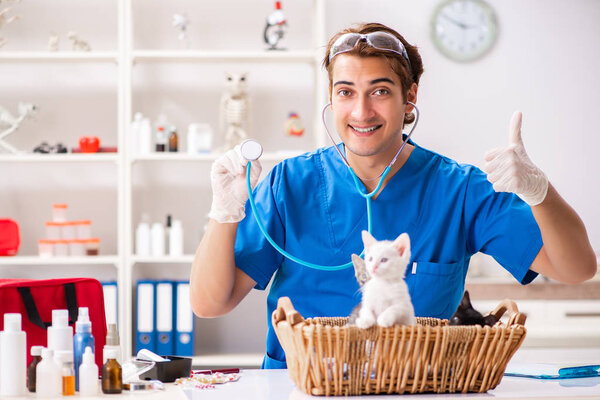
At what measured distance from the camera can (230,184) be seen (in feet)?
4.55

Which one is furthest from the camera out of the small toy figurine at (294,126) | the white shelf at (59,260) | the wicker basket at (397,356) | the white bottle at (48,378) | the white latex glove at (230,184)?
the small toy figurine at (294,126)

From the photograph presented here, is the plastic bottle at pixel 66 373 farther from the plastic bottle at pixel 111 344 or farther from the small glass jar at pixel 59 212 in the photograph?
the small glass jar at pixel 59 212

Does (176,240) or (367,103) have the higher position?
(367,103)

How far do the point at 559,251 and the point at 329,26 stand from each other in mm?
2136

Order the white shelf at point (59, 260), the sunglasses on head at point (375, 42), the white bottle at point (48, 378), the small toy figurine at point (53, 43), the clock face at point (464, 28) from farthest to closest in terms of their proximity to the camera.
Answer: the clock face at point (464, 28), the small toy figurine at point (53, 43), the white shelf at point (59, 260), the sunglasses on head at point (375, 42), the white bottle at point (48, 378)

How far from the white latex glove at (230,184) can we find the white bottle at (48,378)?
409 millimetres

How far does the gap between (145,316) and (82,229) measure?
483 millimetres

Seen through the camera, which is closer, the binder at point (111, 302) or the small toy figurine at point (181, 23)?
the binder at point (111, 302)

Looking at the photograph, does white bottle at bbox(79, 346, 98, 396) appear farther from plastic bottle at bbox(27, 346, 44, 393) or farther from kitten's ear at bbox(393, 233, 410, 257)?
kitten's ear at bbox(393, 233, 410, 257)

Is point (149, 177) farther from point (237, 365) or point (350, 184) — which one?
point (350, 184)

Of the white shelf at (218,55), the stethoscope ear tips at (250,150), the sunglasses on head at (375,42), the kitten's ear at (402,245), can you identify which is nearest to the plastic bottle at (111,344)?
the stethoscope ear tips at (250,150)

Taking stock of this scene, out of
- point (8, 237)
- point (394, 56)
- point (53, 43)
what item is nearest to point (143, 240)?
point (8, 237)

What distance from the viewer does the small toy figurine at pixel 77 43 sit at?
121 inches

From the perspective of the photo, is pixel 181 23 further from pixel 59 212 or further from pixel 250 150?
pixel 250 150
